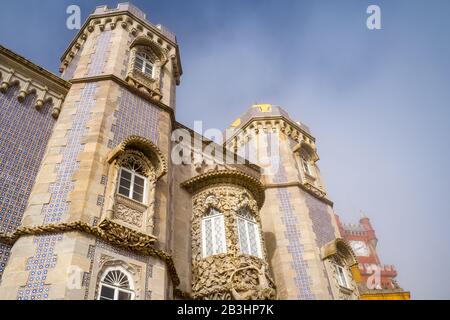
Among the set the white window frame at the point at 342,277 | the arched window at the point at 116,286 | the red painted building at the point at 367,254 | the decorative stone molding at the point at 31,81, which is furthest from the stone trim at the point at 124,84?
the red painted building at the point at 367,254

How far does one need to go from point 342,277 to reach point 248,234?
4.93 metres

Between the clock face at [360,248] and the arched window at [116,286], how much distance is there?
61688 millimetres

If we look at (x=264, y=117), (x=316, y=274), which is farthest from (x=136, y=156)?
(x=264, y=117)

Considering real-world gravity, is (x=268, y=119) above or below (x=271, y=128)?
above

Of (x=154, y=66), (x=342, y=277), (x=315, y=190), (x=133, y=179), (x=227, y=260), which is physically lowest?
(x=227, y=260)

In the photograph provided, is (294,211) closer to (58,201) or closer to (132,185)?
(132,185)

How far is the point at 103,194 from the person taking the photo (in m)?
10.2

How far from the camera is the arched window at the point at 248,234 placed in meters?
13.5

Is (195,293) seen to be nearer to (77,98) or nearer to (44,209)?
(44,209)

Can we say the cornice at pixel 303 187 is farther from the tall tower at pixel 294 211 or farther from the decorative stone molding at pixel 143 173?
the decorative stone molding at pixel 143 173

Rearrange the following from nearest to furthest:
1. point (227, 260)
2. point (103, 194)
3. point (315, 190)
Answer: point (103, 194), point (227, 260), point (315, 190)

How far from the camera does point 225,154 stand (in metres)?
18.1

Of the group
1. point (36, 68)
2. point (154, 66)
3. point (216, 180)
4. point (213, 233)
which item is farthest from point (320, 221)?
point (36, 68)

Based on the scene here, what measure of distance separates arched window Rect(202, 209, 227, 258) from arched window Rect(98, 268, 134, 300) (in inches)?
162
